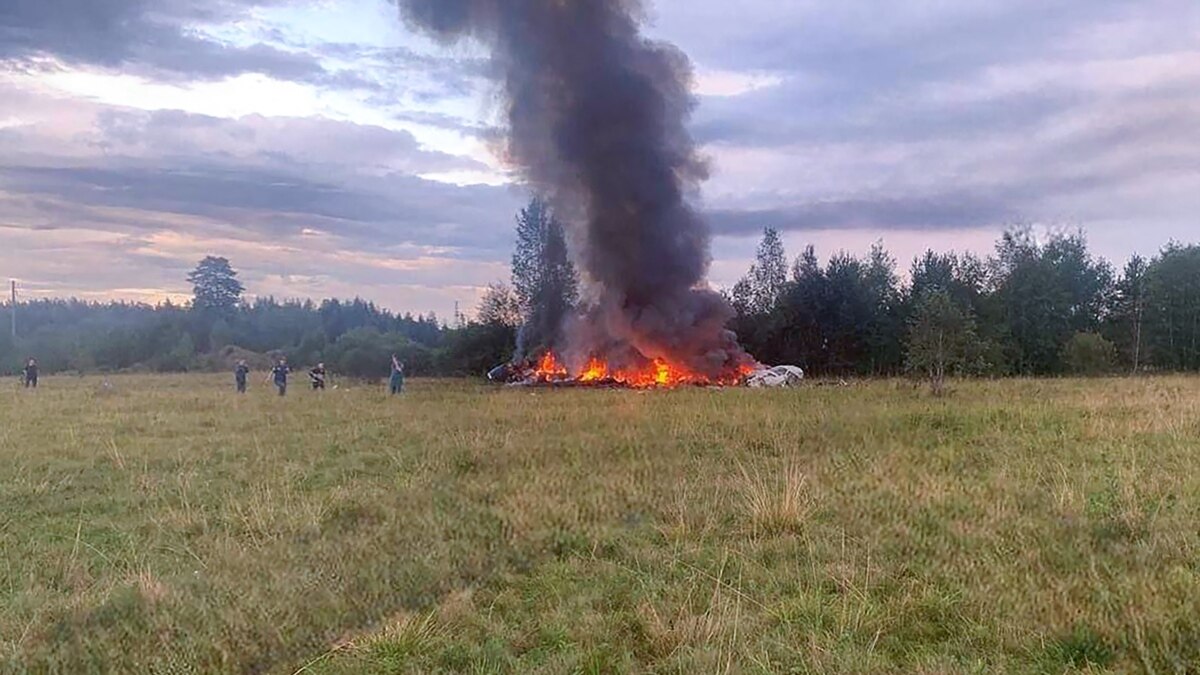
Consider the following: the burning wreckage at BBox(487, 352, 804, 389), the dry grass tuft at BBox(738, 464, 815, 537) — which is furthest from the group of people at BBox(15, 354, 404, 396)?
the dry grass tuft at BBox(738, 464, 815, 537)

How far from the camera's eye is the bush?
41406 millimetres

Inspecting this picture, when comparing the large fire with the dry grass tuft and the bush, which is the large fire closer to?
the bush

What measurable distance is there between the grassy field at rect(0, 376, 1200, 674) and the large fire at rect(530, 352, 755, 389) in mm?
24165

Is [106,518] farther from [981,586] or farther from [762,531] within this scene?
[981,586]

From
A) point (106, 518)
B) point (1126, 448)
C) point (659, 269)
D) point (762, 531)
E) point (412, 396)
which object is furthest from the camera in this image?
point (659, 269)

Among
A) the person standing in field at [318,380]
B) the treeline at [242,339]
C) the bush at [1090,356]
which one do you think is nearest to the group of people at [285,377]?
the person standing in field at [318,380]

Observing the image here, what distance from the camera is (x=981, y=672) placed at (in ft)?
15.1

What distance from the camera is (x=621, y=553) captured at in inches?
282

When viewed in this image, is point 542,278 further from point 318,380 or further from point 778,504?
point 778,504

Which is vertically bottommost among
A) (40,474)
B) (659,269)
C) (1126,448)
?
(40,474)

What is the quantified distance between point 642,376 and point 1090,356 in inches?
902

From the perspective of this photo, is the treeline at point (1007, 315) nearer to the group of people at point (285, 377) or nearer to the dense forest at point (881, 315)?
the dense forest at point (881, 315)

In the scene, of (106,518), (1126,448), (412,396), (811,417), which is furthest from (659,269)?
(106,518)

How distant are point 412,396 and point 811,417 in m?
16.4
